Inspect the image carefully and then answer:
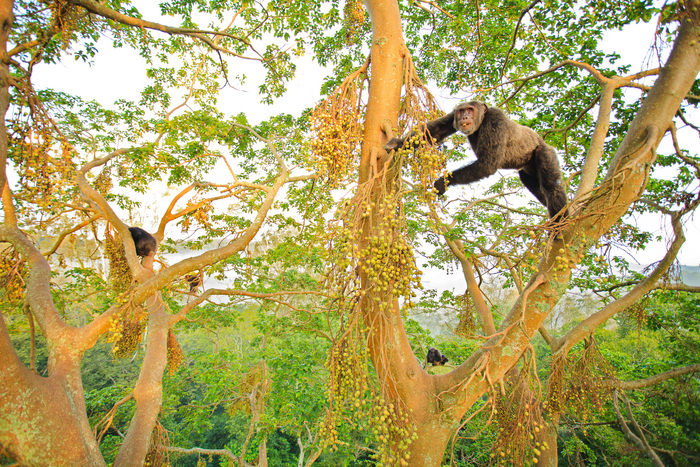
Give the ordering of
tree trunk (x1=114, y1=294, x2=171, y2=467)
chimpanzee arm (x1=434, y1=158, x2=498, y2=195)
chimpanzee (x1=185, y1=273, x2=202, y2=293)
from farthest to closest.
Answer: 1. chimpanzee (x1=185, y1=273, x2=202, y2=293)
2. tree trunk (x1=114, y1=294, x2=171, y2=467)
3. chimpanzee arm (x1=434, y1=158, x2=498, y2=195)

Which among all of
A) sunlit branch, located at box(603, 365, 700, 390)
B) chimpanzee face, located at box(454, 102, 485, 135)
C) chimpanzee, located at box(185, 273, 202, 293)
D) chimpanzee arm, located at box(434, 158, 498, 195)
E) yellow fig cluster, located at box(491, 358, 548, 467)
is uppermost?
chimpanzee face, located at box(454, 102, 485, 135)

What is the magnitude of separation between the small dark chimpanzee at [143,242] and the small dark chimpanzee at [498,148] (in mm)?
4325

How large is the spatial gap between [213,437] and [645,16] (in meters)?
21.1

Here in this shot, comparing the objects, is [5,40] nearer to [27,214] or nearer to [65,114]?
[27,214]

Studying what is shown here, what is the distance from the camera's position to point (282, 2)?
13.1ft

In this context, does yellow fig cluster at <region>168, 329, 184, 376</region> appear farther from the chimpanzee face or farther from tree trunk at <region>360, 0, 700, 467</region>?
the chimpanzee face

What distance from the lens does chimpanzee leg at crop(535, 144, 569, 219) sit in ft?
10.4

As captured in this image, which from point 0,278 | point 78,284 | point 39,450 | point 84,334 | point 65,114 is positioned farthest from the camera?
point 78,284

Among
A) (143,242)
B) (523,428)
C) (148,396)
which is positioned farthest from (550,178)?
(148,396)

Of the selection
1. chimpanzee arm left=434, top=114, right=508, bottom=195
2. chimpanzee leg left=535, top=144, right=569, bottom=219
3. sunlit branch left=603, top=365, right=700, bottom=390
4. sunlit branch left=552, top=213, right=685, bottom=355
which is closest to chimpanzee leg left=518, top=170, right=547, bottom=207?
chimpanzee leg left=535, top=144, right=569, bottom=219

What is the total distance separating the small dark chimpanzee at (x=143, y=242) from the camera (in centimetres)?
462

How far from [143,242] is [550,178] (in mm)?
5454

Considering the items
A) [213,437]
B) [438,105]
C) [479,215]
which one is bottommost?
[213,437]

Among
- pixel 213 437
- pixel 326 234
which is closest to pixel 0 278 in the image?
pixel 326 234
